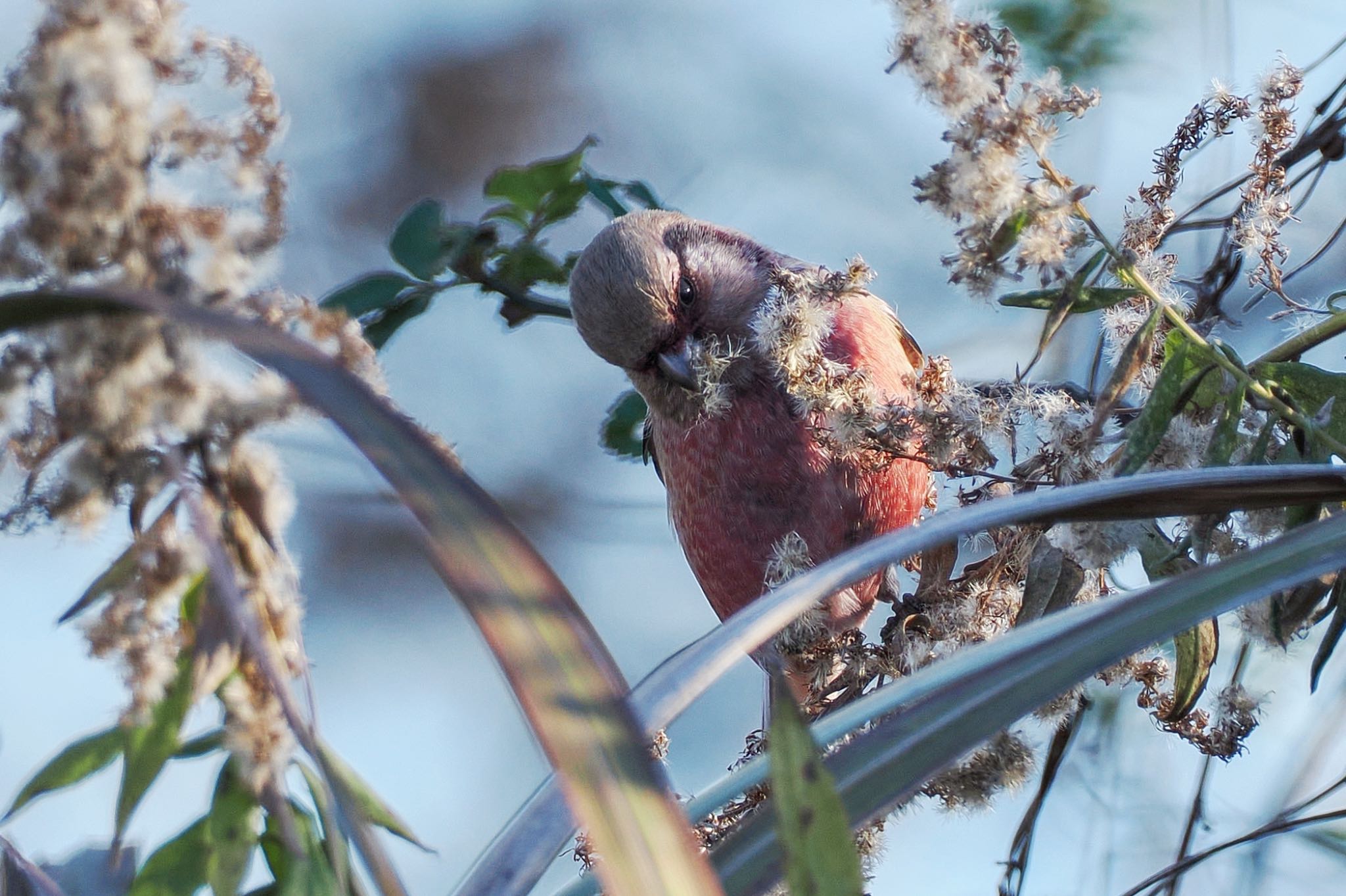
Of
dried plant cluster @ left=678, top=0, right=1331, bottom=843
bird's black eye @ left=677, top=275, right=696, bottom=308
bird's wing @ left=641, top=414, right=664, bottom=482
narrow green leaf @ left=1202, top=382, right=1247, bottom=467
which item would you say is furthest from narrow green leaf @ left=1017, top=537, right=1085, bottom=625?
bird's wing @ left=641, top=414, right=664, bottom=482

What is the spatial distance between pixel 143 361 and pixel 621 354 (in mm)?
955

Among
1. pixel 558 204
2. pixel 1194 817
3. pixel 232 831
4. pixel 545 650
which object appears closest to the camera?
pixel 545 650

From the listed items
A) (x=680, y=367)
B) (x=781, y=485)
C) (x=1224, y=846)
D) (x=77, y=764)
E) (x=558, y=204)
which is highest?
(x=558, y=204)

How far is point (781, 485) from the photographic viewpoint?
1264 mm

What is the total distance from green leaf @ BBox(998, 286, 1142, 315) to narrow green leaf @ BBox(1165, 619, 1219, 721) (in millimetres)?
209

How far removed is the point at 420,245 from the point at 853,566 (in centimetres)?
76

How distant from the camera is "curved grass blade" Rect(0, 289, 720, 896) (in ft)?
0.98

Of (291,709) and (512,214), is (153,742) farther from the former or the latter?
(512,214)

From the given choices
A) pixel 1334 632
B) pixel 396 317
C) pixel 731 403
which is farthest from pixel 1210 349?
pixel 396 317

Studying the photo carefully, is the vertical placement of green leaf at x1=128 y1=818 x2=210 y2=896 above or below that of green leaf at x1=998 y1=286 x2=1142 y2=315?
below

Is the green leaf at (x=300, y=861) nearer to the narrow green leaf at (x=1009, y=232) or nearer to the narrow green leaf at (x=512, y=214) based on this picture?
the narrow green leaf at (x=1009, y=232)

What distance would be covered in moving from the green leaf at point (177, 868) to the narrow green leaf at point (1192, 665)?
0.56m

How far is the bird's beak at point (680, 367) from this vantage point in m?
1.28

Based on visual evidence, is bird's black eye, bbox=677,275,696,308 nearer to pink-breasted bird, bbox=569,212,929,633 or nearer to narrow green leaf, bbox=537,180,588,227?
pink-breasted bird, bbox=569,212,929,633
